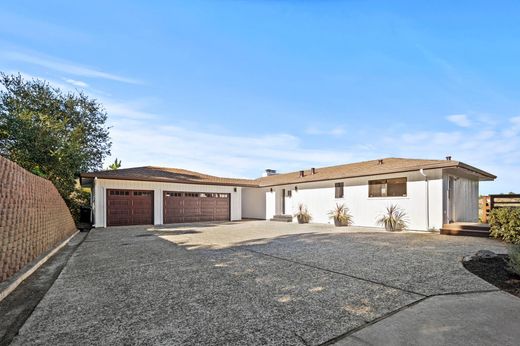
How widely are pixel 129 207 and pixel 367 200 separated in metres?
13.2

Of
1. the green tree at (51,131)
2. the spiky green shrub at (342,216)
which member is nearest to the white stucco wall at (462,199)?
the spiky green shrub at (342,216)

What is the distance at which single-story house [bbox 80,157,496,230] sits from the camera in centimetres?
1180

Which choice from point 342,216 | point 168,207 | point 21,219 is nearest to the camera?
point 21,219

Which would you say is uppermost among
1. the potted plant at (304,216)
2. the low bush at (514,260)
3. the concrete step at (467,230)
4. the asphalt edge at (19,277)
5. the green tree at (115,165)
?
the green tree at (115,165)

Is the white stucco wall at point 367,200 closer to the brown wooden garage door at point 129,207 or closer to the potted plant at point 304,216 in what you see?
the potted plant at point 304,216

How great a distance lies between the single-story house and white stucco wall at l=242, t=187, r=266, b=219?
3.85 ft

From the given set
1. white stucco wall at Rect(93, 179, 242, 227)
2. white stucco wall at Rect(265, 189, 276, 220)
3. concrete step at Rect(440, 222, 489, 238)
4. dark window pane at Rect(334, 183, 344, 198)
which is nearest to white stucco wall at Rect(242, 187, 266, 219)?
white stucco wall at Rect(265, 189, 276, 220)

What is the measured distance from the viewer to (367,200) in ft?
46.1

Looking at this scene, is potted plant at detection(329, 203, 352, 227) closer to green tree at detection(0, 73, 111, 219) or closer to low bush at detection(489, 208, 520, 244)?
low bush at detection(489, 208, 520, 244)

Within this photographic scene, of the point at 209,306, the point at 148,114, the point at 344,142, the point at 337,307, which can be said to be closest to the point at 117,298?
the point at 209,306

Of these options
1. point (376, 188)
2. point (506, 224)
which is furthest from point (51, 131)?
point (506, 224)

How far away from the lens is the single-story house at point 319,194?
11805mm

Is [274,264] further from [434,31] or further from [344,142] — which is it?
[344,142]

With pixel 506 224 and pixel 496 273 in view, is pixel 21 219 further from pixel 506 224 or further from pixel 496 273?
pixel 506 224
